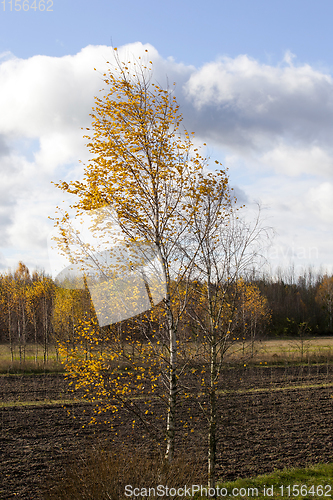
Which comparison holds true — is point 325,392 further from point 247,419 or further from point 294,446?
point 294,446

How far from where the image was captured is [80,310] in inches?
862

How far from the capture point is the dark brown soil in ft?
24.8

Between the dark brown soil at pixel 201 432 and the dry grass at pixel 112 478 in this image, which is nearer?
the dry grass at pixel 112 478

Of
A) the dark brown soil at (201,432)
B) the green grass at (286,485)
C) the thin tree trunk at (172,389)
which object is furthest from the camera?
the dark brown soil at (201,432)

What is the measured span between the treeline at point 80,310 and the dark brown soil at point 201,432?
2495 mm

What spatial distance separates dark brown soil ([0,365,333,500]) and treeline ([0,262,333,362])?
249 centimetres

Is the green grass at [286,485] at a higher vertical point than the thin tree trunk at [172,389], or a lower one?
lower

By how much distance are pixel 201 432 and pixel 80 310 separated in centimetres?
1592

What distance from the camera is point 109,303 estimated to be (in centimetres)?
728

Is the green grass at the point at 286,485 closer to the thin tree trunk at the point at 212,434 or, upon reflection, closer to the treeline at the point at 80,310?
the thin tree trunk at the point at 212,434

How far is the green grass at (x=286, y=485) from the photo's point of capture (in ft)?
20.4

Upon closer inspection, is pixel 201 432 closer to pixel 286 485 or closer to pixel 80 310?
pixel 286 485

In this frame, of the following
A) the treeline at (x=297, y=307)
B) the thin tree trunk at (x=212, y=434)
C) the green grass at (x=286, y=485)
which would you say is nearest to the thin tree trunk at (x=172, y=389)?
the thin tree trunk at (x=212, y=434)

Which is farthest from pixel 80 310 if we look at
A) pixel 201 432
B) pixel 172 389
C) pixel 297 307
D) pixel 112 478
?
pixel 297 307
